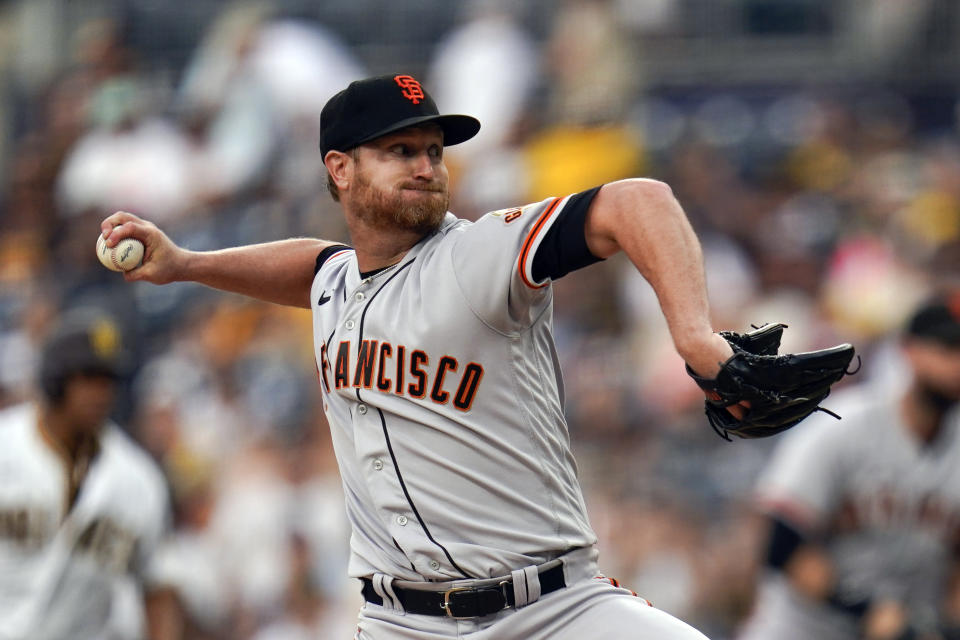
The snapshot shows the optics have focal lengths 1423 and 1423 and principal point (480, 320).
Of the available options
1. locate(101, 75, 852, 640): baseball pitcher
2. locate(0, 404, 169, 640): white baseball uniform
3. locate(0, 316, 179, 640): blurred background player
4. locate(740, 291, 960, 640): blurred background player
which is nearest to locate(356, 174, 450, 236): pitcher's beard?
locate(101, 75, 852, 640): baseball pitcher

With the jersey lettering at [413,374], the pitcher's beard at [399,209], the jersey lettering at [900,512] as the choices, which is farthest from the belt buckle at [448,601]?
the jersey lettering at [900,512]

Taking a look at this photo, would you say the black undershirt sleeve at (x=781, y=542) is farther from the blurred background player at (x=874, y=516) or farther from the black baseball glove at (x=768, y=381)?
the black baseball glove at (x=768, y=381)

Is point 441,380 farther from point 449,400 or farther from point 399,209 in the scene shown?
point 399,209

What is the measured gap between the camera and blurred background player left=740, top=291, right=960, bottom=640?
5.78m

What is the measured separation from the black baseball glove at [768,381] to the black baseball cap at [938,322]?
2795 millimetres

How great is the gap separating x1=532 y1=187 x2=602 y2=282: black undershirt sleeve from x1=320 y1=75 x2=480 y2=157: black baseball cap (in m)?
0.53

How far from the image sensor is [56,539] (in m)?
5.35

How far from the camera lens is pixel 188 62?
1262cm

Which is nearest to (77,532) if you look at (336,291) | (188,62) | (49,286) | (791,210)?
(336,291)

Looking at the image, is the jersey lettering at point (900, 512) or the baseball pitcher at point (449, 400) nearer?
the baseball pitcher at point (449, 400)

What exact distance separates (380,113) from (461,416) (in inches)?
31.5

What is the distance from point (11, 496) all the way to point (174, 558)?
80 centimetres

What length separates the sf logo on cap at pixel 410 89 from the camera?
3.62m

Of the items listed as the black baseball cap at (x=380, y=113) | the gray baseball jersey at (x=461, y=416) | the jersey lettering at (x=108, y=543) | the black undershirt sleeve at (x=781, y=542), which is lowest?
the black undershirt sleeve at (x=781, y=542)
